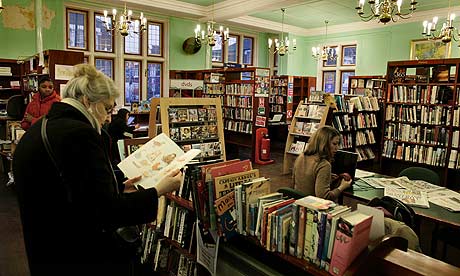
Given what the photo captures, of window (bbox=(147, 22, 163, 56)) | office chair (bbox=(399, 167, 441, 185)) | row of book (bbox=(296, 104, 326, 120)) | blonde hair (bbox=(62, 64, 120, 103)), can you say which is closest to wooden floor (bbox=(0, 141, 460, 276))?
office chair (bbox=(399, 167, 441, 185))

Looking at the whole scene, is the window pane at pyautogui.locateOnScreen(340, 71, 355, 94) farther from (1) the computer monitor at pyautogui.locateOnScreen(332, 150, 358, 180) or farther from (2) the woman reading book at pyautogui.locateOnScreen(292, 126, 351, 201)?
(2) the woman reading book at pyautogui.locateOnScreen(292, 126, 351, 201)

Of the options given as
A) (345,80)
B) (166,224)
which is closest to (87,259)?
(166,224)

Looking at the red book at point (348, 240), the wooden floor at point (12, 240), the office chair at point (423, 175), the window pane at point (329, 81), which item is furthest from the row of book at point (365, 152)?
the red book at point (348, 240)

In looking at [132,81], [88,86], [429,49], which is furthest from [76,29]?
[429,49]

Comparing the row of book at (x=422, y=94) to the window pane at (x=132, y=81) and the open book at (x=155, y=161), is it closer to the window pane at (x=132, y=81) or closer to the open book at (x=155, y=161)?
the open book at (x=155, y=161)

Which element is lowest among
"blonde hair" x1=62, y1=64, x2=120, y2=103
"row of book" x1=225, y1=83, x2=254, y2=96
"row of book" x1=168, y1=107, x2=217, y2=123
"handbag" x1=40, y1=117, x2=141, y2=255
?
"handbag" x1=40, y1=117, x2=141, y2=255

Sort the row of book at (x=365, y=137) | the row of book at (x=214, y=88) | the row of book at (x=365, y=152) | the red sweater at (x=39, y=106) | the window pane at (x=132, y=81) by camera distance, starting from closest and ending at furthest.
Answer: the red sweater at (x=39, y=106) → the row of book at (x=365, y=137) → the row of book at (x=365, y=152) → the row of book at (x=214, y=88) → the window pane at (x=132, y=81)

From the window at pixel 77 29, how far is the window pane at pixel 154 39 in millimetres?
1779

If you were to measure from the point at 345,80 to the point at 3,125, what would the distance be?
10.3 meters

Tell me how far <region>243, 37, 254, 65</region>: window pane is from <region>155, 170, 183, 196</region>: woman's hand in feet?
37.8

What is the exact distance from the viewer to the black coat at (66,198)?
52.8 inches

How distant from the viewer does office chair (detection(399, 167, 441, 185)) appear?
364 centimetres

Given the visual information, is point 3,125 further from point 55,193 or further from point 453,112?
point 453,112

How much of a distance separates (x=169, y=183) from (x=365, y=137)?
20.8 ft
